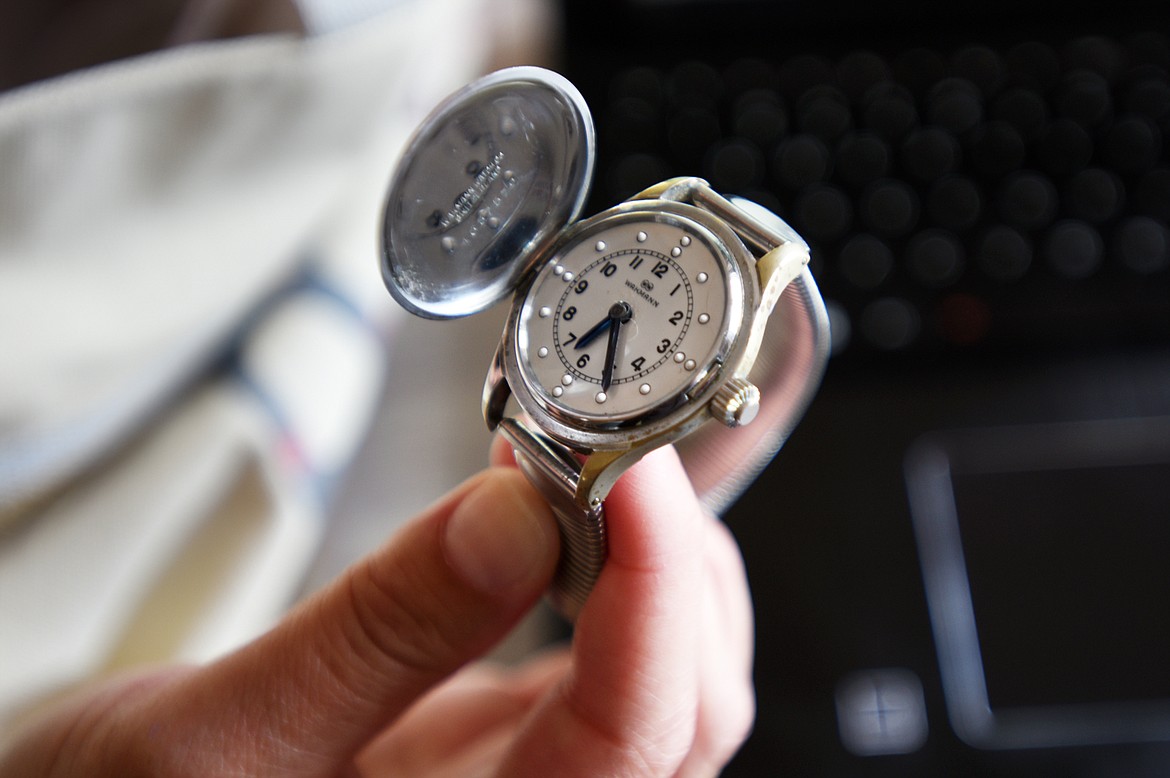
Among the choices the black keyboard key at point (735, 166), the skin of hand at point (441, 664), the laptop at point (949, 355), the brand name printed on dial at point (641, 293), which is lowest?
the laptop at point (949, 355)

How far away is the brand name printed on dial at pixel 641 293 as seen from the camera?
449 mm

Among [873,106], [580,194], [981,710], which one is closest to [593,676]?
[580,194]

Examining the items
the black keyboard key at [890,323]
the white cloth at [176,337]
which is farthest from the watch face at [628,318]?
the black keyboard key at [890,323]

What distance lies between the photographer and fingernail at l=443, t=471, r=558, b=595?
1.40 ft

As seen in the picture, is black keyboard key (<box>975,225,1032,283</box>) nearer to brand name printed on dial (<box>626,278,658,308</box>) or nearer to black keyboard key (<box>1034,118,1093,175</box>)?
black keyboard key (<box>1034,118,1093,175</box>)

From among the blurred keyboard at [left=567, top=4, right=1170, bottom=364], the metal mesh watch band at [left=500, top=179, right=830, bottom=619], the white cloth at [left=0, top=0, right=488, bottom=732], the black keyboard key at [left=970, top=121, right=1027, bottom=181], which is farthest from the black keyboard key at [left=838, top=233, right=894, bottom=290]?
the white cloth at [left=0, top=0, right=488, bottom=732]

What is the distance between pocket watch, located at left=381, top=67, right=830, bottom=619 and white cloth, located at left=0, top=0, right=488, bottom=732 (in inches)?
9.2

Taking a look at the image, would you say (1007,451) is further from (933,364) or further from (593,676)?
(593,676)

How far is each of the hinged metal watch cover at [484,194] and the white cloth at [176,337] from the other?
23 cm

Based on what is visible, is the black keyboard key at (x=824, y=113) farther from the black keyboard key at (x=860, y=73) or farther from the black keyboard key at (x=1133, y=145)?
the black keyboard key at (x=1133, y=145)

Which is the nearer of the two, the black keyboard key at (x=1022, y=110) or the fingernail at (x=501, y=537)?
the fingernail at (x=501, y=537)

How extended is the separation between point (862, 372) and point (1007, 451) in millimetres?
121

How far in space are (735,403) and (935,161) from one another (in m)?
0.51

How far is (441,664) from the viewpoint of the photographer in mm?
451
